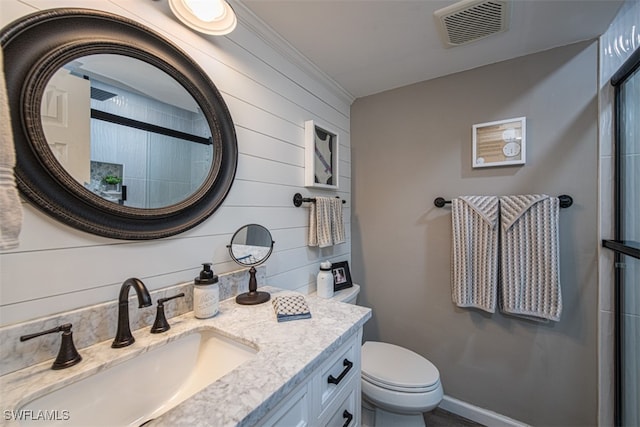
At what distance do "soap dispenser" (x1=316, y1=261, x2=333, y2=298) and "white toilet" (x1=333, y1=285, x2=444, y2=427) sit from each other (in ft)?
1.38

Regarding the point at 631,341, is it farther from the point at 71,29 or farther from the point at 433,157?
the point at 71,29

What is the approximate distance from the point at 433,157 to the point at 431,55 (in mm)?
606

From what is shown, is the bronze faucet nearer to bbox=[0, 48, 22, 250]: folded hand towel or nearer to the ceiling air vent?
bbox=[0, 48, 22, 250]: folded hand towel

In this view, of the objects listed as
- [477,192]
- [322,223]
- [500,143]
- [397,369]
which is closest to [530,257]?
[477,192]

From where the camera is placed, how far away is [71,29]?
694 mm

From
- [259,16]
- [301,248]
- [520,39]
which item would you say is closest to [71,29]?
[259,16]

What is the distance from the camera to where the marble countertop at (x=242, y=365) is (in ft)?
1.63

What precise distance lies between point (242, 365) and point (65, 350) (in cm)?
44

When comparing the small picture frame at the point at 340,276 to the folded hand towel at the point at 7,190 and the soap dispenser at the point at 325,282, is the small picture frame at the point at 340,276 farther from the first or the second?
the folded hand towel at the point at 7,190

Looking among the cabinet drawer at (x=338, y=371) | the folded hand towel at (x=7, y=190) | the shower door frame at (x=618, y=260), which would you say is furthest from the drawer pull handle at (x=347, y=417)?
the shower door frame at (x=618, y=260)

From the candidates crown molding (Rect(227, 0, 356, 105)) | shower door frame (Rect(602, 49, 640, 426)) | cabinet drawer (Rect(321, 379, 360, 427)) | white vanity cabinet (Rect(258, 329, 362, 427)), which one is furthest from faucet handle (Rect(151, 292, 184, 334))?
shower door frame (Rect(602, 49, 640, 426))

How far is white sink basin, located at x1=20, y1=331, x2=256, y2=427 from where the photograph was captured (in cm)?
59

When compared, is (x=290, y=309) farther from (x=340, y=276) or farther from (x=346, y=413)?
(x=340, y=276)

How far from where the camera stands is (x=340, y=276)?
1.79 metres
